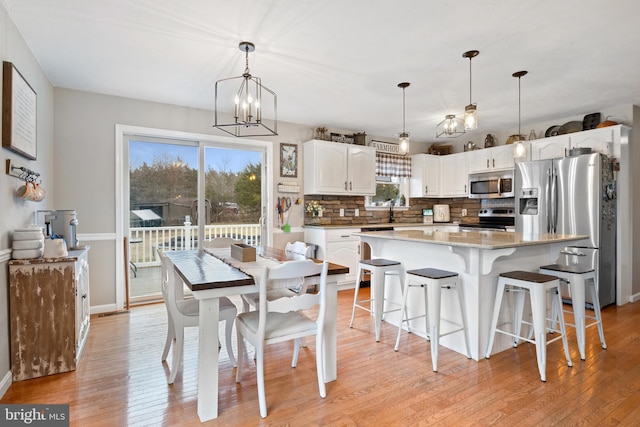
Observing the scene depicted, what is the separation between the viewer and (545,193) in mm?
4293

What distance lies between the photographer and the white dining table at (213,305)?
6.09 ft

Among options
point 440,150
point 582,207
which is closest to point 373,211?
point 440,150

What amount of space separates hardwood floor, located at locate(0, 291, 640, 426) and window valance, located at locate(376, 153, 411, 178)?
3399mm

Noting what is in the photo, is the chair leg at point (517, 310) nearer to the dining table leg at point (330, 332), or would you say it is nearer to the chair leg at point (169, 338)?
the dining table leg at point (330, 332)

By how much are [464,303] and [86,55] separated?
12.0 ft

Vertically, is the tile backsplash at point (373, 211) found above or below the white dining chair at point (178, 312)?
above

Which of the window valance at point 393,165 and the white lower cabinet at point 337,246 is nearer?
the white lower cabinet at point 337,246

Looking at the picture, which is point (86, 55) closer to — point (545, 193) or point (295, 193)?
point (295, 193)

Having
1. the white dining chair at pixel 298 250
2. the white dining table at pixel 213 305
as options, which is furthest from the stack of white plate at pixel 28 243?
the white dining chair at pixel 298 250

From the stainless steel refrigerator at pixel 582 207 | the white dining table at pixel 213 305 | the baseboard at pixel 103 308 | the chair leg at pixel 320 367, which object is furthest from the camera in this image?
the stainless steel refrigerator at pixel 582 207

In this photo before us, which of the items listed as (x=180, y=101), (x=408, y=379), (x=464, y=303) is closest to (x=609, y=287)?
(x=464, y=303)

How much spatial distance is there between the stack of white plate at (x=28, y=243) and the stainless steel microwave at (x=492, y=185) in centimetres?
538

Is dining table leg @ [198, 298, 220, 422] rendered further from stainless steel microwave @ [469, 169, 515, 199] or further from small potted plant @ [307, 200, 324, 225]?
stainless steel microwave @ [469, 169, 515, 199]

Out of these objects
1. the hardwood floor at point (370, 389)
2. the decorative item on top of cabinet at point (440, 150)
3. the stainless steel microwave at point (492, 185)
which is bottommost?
the hardwood floor at point (370, 389)
